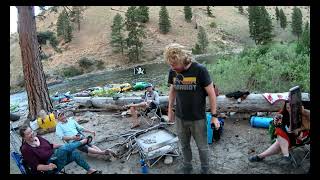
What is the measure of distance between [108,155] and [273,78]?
6.88m

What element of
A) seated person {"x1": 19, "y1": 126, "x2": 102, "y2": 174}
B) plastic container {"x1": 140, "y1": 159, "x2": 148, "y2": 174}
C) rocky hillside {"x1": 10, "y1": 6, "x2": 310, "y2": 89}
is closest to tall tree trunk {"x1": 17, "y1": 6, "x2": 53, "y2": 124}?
seated person {"x1": 19, "y1": 126, "x2": 102, "y2": 174}

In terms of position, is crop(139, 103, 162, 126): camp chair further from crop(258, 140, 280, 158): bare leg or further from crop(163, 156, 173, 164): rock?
crop(258, 140, 280, 158): bare leg

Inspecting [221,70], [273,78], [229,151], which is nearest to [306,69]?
[273,78]

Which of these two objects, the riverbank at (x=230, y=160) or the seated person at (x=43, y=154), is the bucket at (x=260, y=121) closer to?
the riverbank at (x=230, y=160)

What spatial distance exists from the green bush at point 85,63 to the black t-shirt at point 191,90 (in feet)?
125

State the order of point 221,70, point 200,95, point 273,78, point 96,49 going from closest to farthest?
point 200,95 < point 273,78 < point 221,70 < point 96,49

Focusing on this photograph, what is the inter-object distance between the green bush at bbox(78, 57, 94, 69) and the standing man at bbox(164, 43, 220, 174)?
38.0 metres

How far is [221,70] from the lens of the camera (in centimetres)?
1366

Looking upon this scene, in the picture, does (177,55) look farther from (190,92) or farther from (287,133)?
(287,133)

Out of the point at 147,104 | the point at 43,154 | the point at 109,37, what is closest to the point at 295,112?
the point at 43,154

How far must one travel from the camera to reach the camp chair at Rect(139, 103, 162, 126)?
7543 mm

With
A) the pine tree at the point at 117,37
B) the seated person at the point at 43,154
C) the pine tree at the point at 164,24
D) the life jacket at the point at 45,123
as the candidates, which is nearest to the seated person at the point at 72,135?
the seated person at the point at 43,154
